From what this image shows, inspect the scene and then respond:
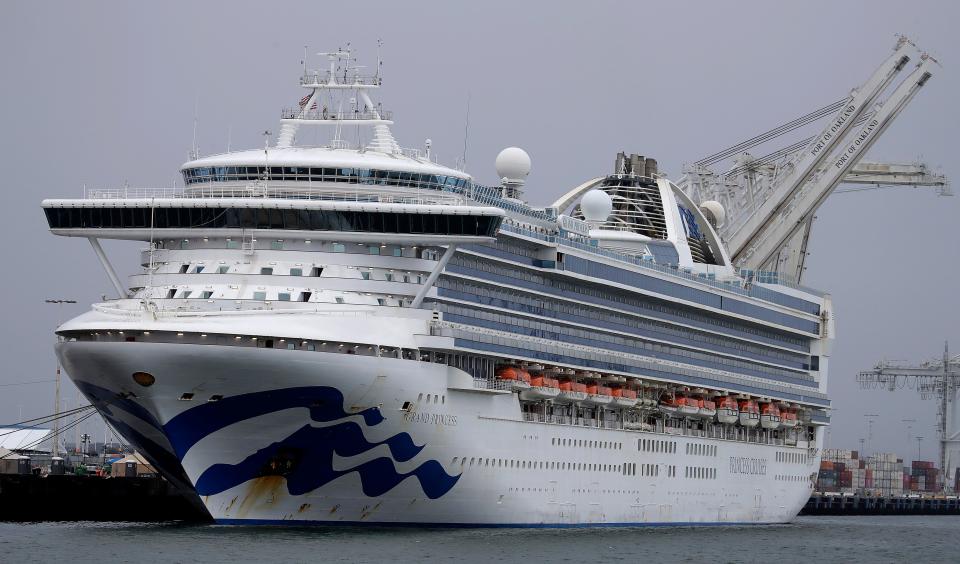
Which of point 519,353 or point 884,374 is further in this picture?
point 884,374

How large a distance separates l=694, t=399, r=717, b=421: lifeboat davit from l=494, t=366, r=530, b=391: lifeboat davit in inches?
496

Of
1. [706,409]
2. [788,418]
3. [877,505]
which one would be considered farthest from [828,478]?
[706,409]

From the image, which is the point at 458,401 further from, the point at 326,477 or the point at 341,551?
the point at 341,551

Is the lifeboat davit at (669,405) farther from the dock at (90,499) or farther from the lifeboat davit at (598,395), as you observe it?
the dock at (90,499)

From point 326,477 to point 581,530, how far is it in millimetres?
10772

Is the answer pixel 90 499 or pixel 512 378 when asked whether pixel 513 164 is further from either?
pixel 90 499

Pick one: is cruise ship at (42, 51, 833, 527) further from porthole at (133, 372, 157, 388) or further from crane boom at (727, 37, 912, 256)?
crane boom at (727, 37, 912, 256)

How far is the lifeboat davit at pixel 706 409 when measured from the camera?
61.5 meters

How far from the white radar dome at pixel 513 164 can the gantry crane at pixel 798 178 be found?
1952cm

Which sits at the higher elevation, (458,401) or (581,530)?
(458,401)

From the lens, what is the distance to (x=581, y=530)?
172 feet

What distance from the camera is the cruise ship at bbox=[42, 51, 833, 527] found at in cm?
4291

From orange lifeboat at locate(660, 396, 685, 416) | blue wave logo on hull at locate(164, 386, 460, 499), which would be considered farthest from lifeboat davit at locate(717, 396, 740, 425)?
blue wave logo on hull at locate(164, 386, 460, 499)

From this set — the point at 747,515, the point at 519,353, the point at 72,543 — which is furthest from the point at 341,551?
the point at 747,515
